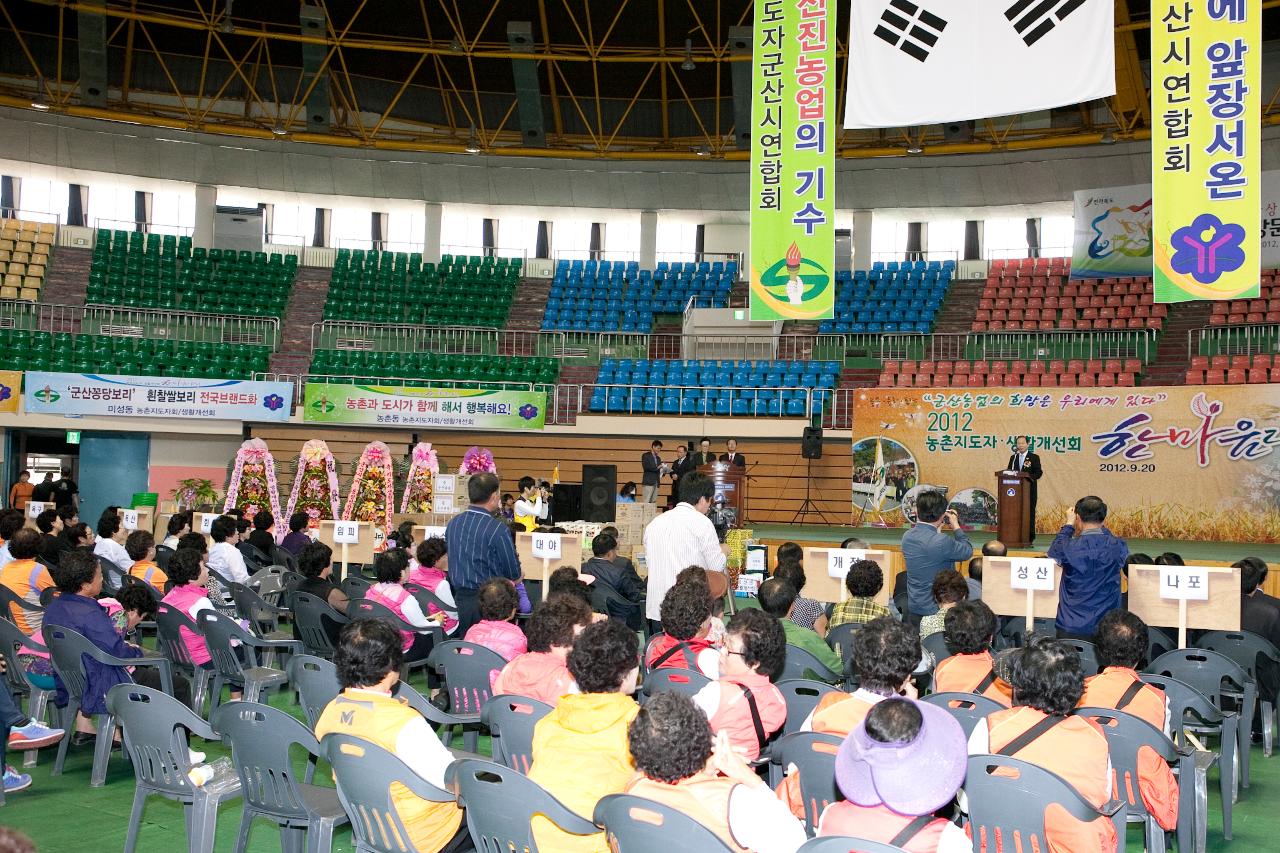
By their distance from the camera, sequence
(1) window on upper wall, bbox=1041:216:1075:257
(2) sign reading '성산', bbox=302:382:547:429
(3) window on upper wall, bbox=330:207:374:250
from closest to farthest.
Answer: (2) sign reading '성산', bbox=302:382:547:429 < (1) window on upper wall, bbox=1041:216:1075:257 < (3) window on upper wall, bbox=330:207:374:250

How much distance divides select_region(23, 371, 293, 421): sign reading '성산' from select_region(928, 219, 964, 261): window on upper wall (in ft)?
49.8

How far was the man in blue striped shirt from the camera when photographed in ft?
21.0

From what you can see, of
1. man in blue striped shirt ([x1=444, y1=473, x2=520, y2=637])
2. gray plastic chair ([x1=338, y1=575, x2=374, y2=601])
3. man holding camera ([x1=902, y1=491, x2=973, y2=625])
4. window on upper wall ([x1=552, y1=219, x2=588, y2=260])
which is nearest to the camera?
man in blue striped shirt ([x1=444, y1=473, x2=520, y2=637])

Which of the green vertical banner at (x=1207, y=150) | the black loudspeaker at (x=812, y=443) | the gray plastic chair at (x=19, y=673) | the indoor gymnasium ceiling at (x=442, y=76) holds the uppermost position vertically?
the indoor gymnasium ceiling at (x=442, y=76)

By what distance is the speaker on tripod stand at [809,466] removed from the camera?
17453 millimetres

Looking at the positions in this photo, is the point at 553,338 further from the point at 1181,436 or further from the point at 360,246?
the point at 1181,436

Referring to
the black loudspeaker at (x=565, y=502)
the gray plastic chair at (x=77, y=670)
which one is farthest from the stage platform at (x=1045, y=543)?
the gray plastic chair at (x=77, y=670)

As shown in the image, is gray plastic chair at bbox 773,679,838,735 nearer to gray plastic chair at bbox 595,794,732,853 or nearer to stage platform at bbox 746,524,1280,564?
gray plastic chair at bbox 595,794,732,853

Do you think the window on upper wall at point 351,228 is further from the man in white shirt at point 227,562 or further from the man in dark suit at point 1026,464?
the man in white shirt at point 227,562

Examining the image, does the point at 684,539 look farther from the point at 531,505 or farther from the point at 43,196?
the point at 43,196

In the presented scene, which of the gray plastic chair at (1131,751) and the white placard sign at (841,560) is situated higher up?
the white placard sign at (841,560)

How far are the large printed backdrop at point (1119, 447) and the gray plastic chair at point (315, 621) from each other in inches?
473

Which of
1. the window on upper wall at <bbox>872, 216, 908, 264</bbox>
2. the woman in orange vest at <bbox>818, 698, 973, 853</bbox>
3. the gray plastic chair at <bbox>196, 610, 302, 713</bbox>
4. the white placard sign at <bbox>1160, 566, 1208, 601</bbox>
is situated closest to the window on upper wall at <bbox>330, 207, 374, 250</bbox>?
the window on upper wall at <bbox>872, 216, 908, 264</bbox>

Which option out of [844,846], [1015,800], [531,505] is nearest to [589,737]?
[844,846]
